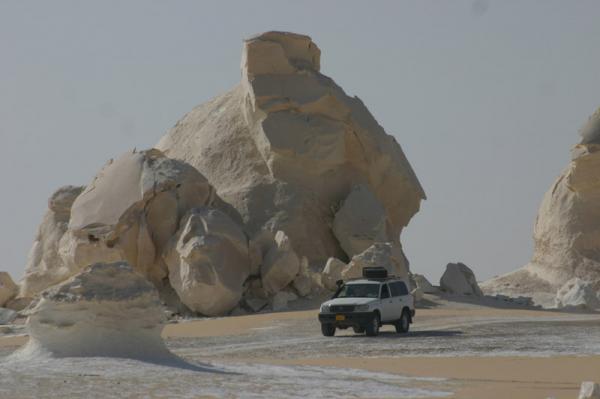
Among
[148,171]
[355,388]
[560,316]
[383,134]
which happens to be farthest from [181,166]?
[355,388]

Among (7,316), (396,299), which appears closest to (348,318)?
(396,299)

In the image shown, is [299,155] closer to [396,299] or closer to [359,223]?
[359,223]

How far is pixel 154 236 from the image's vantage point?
1607 inches

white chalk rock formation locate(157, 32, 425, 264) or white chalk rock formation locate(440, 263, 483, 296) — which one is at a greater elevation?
white chalk rock formation locate(157, 32, 425, 264)

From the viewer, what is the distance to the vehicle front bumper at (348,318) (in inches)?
1091

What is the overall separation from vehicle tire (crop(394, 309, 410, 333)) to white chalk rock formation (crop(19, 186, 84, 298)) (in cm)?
1899

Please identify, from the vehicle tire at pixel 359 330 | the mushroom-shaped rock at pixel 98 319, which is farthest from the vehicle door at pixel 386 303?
the mushroom-shaped rock at pixel 98 319

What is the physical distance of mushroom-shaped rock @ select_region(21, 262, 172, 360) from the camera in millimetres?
18188

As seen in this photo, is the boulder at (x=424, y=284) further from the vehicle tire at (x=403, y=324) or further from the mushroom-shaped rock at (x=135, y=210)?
the vehicle tire at (x=403, y=324)

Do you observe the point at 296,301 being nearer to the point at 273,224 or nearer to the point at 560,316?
the point at 273,224

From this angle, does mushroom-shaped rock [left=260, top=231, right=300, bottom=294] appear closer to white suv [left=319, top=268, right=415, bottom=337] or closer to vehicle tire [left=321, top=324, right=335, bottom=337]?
white suv [left=319, top=268, right=415, bottom=337]

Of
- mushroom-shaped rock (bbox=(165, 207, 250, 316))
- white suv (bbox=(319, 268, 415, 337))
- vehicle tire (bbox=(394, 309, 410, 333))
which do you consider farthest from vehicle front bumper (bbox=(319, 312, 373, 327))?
mushroom-shaped rock (bbox=(165, 207, 250, 316))

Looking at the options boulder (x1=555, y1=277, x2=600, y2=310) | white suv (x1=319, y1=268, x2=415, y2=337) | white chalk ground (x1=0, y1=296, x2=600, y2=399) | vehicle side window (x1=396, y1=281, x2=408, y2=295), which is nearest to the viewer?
white chalk ground (x1=0, y1=296, x2=600, y2=399)

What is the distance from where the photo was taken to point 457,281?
45094 millimetres
